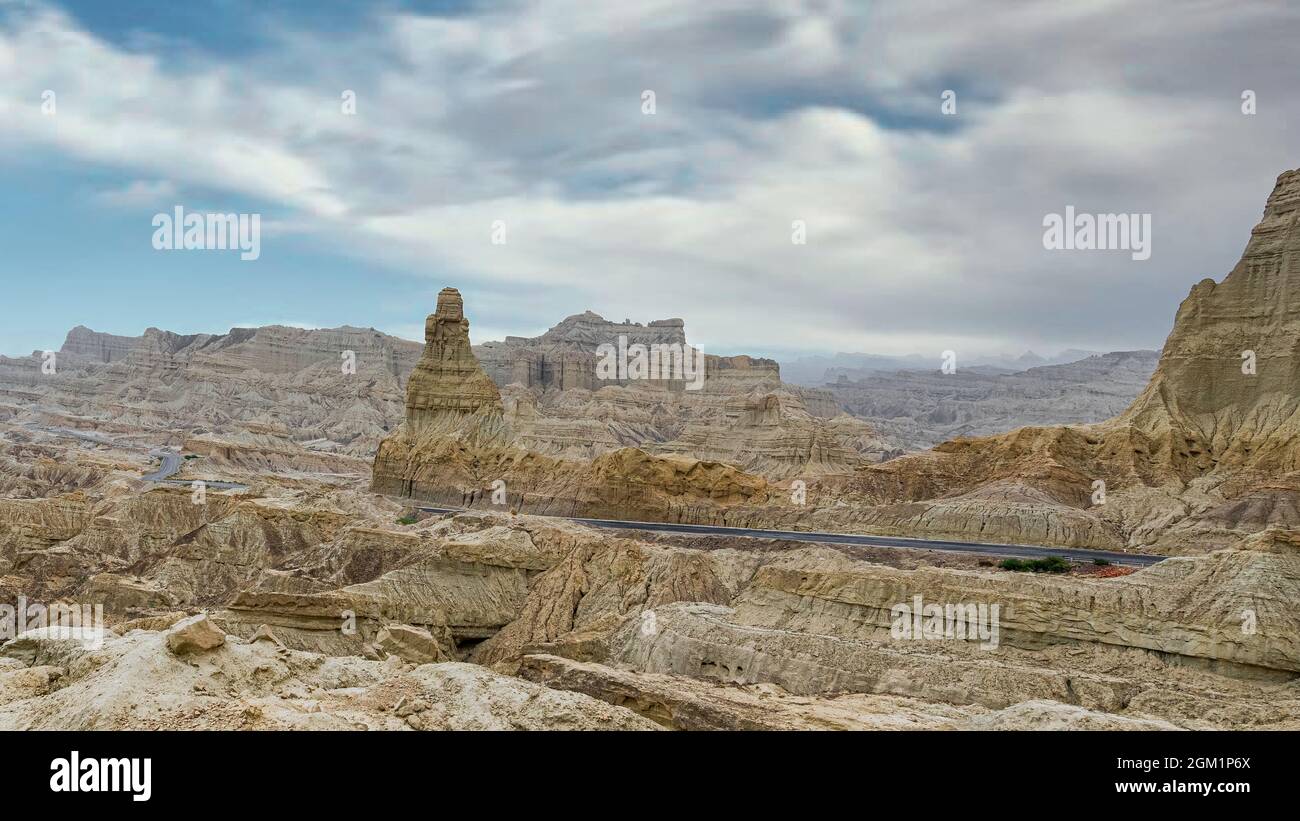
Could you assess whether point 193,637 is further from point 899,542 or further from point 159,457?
point 159,457

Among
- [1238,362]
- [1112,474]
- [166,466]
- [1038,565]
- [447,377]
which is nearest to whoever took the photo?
[1038,565]

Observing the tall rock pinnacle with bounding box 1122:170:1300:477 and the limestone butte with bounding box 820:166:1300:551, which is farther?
the tall rock pinnacle with bounding box 1122:170:1300:477

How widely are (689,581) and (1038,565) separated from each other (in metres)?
17.6

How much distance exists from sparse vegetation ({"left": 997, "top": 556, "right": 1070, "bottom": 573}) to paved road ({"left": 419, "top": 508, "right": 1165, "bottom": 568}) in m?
3.05

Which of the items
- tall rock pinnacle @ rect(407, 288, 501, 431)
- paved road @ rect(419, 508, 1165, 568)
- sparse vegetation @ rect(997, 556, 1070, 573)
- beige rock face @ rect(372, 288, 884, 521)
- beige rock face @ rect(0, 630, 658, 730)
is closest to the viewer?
beige rock face @ rect(0, 630, 658, 730)

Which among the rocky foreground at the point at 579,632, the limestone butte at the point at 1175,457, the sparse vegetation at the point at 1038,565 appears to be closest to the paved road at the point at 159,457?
the rocky foreground at the point at 579,632

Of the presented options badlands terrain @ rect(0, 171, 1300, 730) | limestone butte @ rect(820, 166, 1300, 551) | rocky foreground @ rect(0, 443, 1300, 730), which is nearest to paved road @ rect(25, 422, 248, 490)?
badlands terrain @ rect(0, 171, 1300, 730)

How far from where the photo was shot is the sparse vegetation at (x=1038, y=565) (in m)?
46.1

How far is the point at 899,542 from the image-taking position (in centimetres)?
5988

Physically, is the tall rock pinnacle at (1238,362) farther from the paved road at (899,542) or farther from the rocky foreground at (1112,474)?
the paved road at (899,542)

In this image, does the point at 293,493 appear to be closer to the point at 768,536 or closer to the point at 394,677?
the point at 768,536

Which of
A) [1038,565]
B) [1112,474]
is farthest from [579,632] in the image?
Answer: [1112,474]

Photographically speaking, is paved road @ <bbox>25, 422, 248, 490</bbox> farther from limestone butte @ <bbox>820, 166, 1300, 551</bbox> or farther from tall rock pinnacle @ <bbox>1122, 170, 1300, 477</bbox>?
tall rock pinnacle @ <bbox>1122, 170, 1300, 477</bbox>

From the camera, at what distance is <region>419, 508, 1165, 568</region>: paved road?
173 feet
